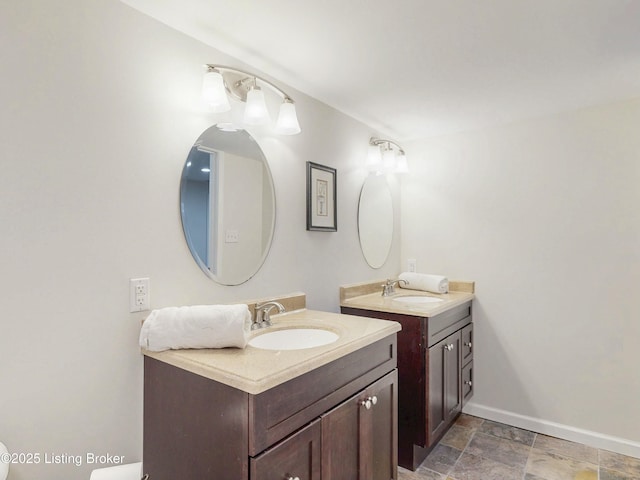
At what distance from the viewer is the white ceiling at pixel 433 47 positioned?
136cm

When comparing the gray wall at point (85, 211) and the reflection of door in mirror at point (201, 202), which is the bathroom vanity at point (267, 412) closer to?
the gray wall at point (85, 211)

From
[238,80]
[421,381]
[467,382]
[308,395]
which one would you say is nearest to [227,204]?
[238,80]

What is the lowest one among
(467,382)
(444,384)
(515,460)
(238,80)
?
(515,460)

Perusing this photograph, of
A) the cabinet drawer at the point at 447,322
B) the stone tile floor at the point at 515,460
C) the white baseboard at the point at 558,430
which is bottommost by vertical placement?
the stone tile floor at the point at 515,460

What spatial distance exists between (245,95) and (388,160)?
129cm

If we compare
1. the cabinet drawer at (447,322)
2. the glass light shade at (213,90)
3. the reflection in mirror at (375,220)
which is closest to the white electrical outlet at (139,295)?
the glass light shade at (213,90)

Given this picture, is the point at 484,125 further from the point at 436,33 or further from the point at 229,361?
the point at 229,361

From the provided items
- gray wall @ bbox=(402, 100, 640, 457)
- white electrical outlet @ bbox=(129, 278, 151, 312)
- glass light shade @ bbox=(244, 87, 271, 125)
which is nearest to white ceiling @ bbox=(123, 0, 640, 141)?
glass light shade @ bbox=(244, 87, 271, 125)

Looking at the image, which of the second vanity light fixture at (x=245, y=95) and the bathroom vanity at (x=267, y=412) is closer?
the bathroom vanity at (x=267, y=412)

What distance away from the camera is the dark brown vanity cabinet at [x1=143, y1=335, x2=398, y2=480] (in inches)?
39.9

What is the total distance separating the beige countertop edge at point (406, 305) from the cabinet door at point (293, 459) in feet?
3.33

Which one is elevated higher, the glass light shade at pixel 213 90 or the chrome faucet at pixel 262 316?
the glass light shade at pixel 213 90

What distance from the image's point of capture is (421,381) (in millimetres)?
2006

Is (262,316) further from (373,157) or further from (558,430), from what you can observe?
(558,430)
